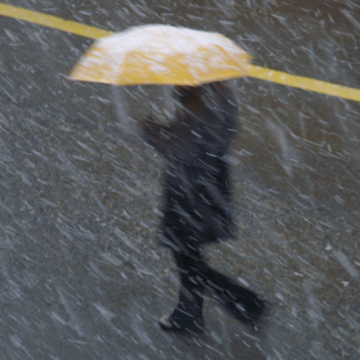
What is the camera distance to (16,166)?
4.08 meters

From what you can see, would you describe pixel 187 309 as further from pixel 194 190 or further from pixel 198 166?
pixel 198 166

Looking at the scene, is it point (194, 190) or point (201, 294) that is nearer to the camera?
point (194, 190)

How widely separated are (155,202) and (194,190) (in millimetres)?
965

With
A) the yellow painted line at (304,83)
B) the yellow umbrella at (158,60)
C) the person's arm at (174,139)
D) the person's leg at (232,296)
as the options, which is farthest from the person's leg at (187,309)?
the yellow painted line at (304,83)

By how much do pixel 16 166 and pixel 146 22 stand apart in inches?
88.2

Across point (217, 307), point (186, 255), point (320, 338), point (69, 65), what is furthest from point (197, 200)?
point (69, 65)

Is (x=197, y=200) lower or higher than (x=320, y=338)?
higher

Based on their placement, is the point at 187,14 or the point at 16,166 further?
the point at 187,14

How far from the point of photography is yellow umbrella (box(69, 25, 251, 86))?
8.18 ft

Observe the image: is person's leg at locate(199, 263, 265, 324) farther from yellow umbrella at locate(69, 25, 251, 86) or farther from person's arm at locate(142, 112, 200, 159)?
yellow umbrella at locate(69, 25, 251, 86)

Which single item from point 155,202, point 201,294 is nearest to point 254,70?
point 155,202

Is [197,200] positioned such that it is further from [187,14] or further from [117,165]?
[187,14]

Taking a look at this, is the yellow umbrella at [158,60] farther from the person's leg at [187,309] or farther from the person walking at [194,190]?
the person's leg at [187,309]

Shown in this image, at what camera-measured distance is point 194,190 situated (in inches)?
117
